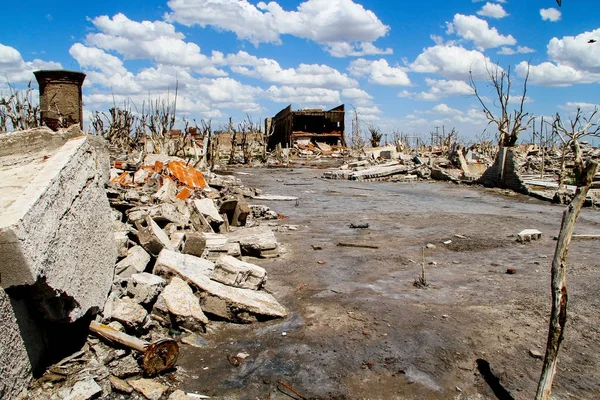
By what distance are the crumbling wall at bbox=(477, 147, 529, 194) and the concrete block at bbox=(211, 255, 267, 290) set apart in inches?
514

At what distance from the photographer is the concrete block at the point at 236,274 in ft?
15.8

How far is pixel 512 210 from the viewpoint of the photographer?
1188 centimetres

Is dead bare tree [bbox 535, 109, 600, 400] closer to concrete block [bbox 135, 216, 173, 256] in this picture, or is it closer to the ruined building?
concrete block [bbox 135, 216, 173, 256]

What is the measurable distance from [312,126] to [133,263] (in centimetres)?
3580

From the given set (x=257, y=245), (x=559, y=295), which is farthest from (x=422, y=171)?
(x=559, y=295)

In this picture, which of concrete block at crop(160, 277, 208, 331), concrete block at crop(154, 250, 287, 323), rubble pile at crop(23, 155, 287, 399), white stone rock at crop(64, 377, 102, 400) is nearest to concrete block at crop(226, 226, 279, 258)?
rubble pile at crop(23, 155, 287, 399)

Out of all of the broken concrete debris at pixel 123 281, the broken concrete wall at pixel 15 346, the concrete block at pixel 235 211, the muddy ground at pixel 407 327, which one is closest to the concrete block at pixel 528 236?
the muddy ground at pixel 407 327

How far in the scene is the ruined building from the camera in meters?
37.7

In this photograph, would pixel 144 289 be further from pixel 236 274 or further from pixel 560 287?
pixel 560 287

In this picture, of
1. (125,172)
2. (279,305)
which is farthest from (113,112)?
(279,305)

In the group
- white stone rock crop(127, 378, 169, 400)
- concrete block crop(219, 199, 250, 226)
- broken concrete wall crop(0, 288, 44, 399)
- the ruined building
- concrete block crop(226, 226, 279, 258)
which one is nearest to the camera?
broken concrete wall crop(0, 288, 44, 399)

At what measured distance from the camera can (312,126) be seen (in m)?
39.6

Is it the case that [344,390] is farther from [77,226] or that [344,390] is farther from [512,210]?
[512,210]

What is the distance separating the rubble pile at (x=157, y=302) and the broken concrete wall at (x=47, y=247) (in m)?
0.22
